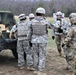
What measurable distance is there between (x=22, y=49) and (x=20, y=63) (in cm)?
42

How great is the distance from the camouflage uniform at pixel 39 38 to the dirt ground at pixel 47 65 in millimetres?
593

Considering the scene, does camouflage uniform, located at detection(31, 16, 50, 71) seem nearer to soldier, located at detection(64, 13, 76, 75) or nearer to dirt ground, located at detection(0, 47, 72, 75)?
dirt ground, located at detection(0, 47, 72, 75)

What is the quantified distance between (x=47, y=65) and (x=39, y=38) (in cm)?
162

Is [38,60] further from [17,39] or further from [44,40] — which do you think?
[17,39]

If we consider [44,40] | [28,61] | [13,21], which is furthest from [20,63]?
[13,21]

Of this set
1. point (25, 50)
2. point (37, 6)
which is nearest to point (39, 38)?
point (25, 50)

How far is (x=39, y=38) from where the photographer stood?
24.3 ft

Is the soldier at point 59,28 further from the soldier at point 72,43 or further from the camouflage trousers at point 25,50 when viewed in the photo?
the soldier at point 72,43

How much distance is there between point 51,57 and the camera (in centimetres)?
1006

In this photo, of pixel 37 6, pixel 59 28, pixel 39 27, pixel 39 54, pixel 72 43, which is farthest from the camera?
pixel 37 6

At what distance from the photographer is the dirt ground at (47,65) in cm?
799

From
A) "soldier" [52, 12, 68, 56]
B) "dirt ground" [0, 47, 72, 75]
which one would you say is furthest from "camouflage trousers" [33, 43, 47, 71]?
"soldier" [52, 12, 68, 56]

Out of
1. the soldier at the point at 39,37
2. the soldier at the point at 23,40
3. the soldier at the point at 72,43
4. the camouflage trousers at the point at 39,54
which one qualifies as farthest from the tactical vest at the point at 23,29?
the soldier at the point at 72,43

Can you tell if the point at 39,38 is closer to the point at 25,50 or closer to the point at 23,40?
the point at 23,40
